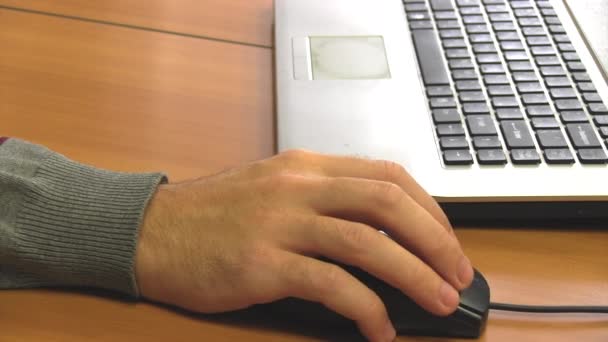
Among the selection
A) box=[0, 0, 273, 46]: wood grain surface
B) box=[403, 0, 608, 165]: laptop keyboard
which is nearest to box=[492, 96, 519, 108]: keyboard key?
box=[403, 0, 608, 165]: laptop keyboard

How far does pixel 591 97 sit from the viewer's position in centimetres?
69

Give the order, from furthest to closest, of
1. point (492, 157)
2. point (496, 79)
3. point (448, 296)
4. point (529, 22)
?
1. point (529, 22)
2. point (496, 79)
3. point (492, 157)
4. point (448, 296)

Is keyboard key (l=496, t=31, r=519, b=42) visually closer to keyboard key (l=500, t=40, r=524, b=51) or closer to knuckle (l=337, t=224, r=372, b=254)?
keyboard key (l=500, t=40, r=524, b=51)

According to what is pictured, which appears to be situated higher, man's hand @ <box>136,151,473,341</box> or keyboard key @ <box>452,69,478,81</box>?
keyboard key @ <box>452,69,478,81</box>

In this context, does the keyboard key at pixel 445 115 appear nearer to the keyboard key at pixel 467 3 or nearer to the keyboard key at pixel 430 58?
the keyboard key at pixel 430 58

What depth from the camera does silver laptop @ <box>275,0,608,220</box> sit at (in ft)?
2.00

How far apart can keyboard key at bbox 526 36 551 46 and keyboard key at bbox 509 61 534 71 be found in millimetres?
43

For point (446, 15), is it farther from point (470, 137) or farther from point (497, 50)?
point (470, 137)

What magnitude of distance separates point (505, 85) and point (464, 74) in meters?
0.04

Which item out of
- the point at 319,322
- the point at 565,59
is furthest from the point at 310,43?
the point at 319,322

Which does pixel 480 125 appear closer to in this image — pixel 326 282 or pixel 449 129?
pixel 449 129

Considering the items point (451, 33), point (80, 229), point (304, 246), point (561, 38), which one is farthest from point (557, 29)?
point (80, 229)

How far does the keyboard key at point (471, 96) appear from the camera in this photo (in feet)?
2.27

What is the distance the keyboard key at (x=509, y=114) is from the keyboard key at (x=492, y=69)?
7 cm
